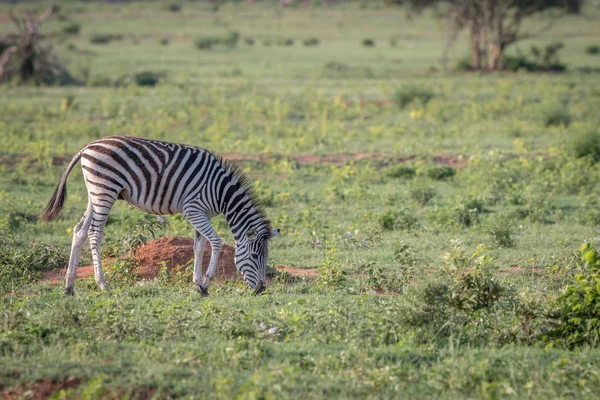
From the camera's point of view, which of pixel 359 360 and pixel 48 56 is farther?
pixel 48 56

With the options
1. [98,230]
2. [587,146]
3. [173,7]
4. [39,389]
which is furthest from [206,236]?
[173,7]

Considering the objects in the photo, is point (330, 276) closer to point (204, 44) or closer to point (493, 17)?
point (493, 17)

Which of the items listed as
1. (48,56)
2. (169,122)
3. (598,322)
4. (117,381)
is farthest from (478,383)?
(48,56)

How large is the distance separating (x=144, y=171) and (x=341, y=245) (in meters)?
3.09

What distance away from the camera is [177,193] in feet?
27.4

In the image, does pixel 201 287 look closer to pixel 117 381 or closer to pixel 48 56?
pixel 117 381

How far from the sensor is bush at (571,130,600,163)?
49.1 feet

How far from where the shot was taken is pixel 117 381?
18.0 ft

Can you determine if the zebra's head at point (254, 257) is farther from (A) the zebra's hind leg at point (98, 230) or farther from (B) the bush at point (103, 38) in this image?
(B) the bush at point (103, 38)

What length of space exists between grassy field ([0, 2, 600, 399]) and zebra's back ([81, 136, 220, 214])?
69 centimetres

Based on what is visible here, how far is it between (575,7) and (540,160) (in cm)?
2104

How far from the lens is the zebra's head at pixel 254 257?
8.12 m

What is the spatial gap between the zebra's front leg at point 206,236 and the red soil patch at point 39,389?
2.66 m

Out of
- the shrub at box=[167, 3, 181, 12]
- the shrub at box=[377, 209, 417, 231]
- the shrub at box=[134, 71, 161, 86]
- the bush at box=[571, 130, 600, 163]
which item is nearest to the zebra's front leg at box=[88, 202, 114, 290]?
the shrub at box=[377, 209, 417, 231]
